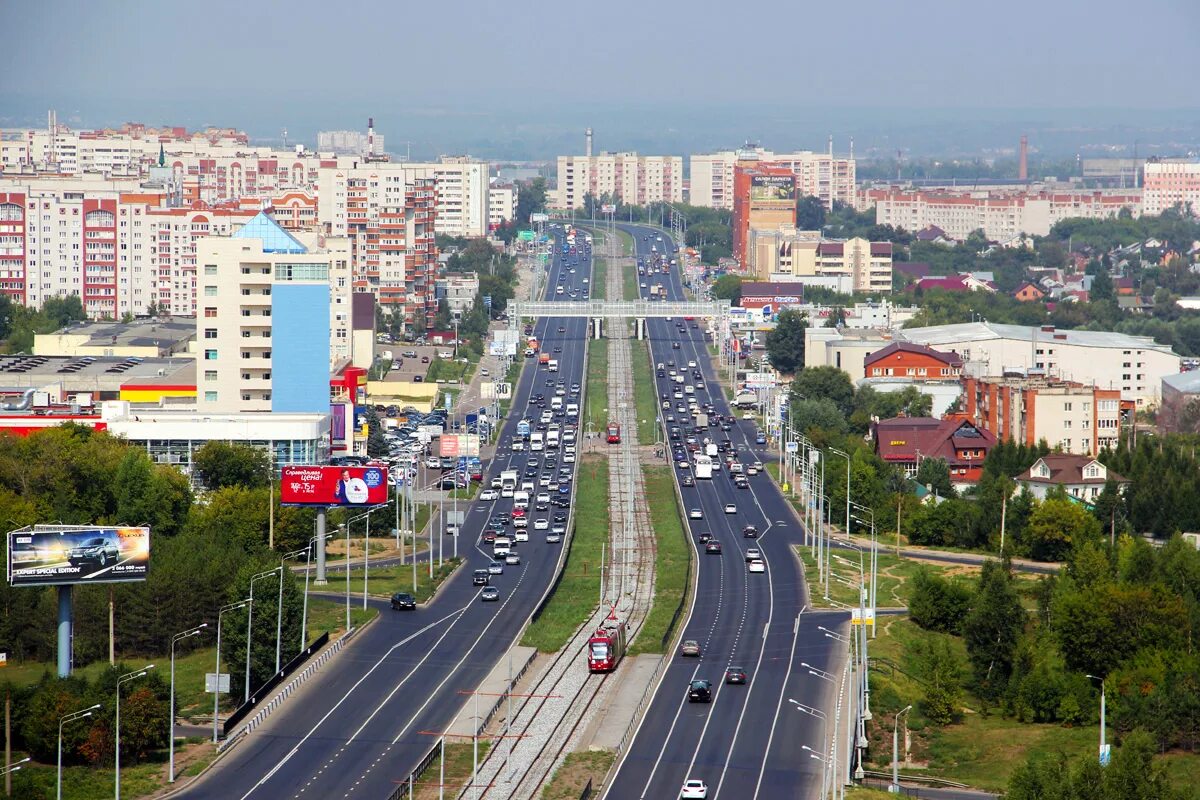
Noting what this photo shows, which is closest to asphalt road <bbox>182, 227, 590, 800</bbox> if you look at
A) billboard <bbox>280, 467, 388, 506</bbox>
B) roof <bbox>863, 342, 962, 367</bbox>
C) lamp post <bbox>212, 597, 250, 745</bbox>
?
lamp post <bbox>212, 597, 250, 745</bbox>

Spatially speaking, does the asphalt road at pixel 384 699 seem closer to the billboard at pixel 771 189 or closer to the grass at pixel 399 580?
the grass at pixel 399 580

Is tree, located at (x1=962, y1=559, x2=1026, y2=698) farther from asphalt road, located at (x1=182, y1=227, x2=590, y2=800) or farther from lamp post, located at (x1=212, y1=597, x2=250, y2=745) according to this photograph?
lamp post, located at (x1=212, y1=597, x2=250, y2=745)

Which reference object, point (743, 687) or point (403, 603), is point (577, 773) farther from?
point (403, 603)

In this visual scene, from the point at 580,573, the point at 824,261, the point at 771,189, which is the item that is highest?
the point at 771,189

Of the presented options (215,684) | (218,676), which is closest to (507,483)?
(218,676)

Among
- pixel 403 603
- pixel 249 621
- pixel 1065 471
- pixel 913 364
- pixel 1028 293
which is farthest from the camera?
pixel 1028 293

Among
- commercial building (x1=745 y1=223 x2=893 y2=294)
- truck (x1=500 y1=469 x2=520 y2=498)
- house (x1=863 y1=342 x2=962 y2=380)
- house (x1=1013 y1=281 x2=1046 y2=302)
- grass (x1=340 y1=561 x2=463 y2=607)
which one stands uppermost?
commercial building (x1=745 y1=223 x2=893 y2=294)
